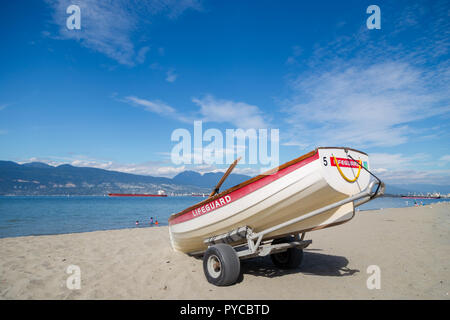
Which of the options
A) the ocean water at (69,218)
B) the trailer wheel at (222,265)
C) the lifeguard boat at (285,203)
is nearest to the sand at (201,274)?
the trailer wheel at (222,265)

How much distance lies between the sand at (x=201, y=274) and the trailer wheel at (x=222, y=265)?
0.19 m

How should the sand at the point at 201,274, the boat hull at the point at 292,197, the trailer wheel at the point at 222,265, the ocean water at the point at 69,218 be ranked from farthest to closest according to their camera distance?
the ocean water at the point at 69,218
the trailer wheel at the point at 222,265
the sand at the point at 201,274
the boat hull at the point at 292,197

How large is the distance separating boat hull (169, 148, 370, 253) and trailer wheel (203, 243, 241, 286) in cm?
59

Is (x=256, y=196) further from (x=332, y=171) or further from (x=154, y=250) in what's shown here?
(x=154, y=250)

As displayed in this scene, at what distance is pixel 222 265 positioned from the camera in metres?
5.04

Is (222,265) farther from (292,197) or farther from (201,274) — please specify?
(292,197)

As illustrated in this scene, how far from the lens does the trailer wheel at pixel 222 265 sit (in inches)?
198

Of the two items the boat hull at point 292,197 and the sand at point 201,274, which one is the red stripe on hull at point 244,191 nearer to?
the boat hull at point 292,197

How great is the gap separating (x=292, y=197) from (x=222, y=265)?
199 cm

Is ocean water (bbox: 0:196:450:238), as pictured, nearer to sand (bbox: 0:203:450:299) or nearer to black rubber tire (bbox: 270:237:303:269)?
sand (bbox: 0:203:450:299)

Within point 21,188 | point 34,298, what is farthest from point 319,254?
point 21,188

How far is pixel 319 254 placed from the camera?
8281 mm
